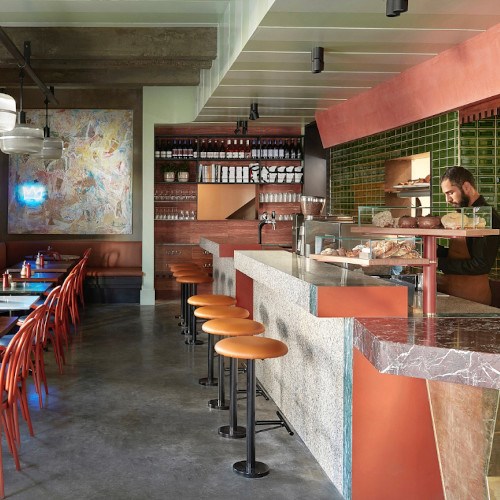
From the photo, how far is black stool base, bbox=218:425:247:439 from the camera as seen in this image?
16.6 feet

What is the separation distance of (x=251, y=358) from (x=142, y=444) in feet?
4.11

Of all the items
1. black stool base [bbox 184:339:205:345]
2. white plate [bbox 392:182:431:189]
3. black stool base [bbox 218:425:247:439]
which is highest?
white plate [bbox 392:182:431:189]

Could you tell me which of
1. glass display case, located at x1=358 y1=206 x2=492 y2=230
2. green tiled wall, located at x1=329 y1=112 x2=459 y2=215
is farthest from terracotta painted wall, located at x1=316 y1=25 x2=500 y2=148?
glass display case, located at x1=358 y1=206 x2=492 y2=230

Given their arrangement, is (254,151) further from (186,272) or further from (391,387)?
(391,387)

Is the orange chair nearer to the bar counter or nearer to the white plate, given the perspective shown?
the bar counter

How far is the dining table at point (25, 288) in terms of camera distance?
698 centimetres

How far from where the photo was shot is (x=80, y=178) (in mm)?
12156

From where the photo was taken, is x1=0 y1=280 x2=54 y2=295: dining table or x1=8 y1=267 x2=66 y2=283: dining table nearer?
x1=0 y1=280 x2=54 y2=295: dining table

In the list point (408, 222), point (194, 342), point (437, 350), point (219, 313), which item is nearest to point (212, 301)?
point (219, 313)

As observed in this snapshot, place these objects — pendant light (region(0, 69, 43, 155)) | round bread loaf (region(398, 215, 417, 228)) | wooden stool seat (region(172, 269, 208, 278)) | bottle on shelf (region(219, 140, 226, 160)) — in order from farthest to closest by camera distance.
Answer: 1. bottle on shelf (region(219, 140, 226, 160))
2. wooden stool seat (region(172, 269, 208, 278))
3. pendant light (region(0, 69, 43, 155))
4. round bread loaf (region(398, 215, 417, 228))

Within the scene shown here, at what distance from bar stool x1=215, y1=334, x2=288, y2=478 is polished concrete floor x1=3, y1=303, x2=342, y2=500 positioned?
8cm

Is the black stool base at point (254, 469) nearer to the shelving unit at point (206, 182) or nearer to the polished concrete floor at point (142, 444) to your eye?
the polished concrete floor at point (142, 444)

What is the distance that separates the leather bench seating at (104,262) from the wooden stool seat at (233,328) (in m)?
6.86

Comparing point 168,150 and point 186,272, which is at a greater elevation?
point 168,150
